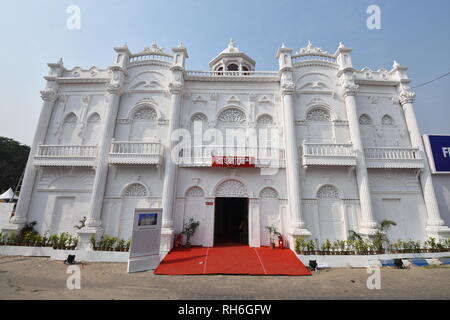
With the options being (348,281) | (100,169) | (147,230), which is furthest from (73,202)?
(348,281)

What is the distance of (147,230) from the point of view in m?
7.07

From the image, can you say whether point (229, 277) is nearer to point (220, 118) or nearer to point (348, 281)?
point (348, 281)

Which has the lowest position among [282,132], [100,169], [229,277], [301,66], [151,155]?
[229,277]

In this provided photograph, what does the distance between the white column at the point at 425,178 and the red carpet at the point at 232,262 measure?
734cm

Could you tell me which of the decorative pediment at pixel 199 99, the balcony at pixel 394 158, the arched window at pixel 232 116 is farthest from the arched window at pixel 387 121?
the decorative pediment at pixel 199 99

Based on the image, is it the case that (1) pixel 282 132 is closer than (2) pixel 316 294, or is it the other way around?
(2) pixel 316 294

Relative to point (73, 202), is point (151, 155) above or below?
above

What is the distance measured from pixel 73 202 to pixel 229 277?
914 centimetres

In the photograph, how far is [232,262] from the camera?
7.16m

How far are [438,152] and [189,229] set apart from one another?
13.9 metres

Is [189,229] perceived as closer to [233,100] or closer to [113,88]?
[233,100]

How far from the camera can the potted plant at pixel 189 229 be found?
8812mm

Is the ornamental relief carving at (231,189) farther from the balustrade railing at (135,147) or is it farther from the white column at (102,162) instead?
the white column at (102,162)

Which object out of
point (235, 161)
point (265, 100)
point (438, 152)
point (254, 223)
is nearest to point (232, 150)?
point (235, 161)
